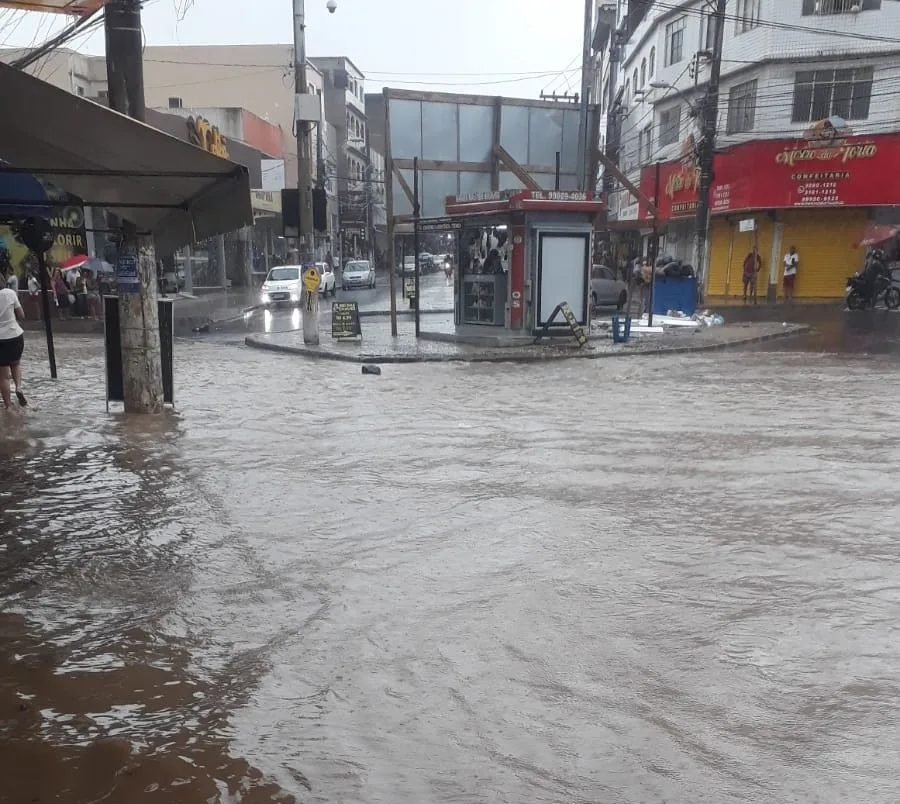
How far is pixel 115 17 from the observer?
912cm

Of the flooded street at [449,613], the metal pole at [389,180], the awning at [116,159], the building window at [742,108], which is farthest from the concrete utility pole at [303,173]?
the building window at [742,108]

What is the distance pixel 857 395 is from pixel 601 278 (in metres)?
17.1

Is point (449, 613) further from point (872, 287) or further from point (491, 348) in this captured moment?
point (872, 287)

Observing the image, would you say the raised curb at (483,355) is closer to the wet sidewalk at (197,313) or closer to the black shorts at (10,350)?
the wet sidewalk at (197,313)

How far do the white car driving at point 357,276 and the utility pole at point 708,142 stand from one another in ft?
68.6

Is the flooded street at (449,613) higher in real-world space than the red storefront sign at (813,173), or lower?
lower

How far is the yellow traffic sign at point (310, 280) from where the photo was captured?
1678cm

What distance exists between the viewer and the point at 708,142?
84.3 ft

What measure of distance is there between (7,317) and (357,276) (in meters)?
34.0

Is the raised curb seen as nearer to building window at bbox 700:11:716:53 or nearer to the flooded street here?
the flooded street

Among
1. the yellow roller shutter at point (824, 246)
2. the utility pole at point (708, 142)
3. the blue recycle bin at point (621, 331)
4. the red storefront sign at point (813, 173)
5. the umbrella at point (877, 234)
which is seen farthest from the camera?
the yellow roller shutter at point (824, 246)

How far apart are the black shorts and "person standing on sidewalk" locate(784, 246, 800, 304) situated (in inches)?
1009

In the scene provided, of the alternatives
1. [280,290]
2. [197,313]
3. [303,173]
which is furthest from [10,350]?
[280,290]

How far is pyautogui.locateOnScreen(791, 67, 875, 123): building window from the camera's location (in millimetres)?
27344
